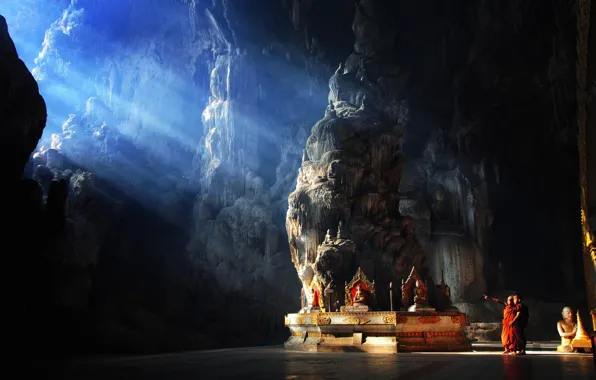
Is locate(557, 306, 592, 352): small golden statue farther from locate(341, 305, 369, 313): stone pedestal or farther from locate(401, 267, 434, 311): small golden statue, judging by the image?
locate(341, 305, 369, 313): stone pedestal

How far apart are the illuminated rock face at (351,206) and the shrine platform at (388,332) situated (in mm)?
2880

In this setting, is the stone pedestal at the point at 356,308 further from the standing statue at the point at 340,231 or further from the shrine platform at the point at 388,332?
the standing statue at the point at 340,231

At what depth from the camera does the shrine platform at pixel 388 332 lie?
1561 centimetres

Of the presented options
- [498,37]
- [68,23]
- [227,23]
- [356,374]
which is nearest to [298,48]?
[227,23]

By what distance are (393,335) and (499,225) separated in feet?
61.3

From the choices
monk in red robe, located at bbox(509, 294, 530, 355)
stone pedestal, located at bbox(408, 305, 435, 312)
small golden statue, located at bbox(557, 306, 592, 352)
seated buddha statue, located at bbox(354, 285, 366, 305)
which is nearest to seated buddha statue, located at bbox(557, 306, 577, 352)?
small golden statue, located at bbox(557, 306, 592, 352)

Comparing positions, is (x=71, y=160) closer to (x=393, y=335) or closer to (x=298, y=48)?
(x=298, y=48)

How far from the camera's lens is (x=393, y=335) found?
16062mm

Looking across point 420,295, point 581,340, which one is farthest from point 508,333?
point 420,295

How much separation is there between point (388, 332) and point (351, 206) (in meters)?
6.81

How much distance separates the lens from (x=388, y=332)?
16.1 metres

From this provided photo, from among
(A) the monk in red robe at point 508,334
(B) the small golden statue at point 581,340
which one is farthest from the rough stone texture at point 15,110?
(B) the small golden statue at point 581,340

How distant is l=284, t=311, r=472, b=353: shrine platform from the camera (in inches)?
615

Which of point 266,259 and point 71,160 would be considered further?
point 71,160
